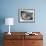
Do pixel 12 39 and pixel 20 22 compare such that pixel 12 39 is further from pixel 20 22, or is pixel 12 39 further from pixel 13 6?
pixel 13 6

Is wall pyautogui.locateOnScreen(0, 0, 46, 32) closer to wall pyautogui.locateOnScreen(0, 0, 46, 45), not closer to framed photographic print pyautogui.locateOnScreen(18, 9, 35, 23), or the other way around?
wall pyautogui.locateOnScreen(0, 0, 46, 45)

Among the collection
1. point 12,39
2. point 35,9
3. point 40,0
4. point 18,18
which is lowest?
point 12,39

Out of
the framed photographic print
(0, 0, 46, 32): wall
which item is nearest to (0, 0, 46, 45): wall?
(0, 0, 46, 32): wall

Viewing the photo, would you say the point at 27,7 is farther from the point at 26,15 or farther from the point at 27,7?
the point at 26,15

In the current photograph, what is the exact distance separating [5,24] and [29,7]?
1.02m

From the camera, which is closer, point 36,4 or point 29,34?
point 29,34

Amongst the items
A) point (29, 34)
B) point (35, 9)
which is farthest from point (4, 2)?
point (29, 34)

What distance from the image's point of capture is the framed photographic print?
453cm

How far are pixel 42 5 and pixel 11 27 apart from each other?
134 centimetres

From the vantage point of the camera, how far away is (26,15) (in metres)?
4.56

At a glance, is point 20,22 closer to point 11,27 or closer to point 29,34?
point 11,27

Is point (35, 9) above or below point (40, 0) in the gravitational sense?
below

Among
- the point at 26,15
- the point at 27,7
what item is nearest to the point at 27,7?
the point at 27,7

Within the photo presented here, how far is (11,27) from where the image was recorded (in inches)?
179
